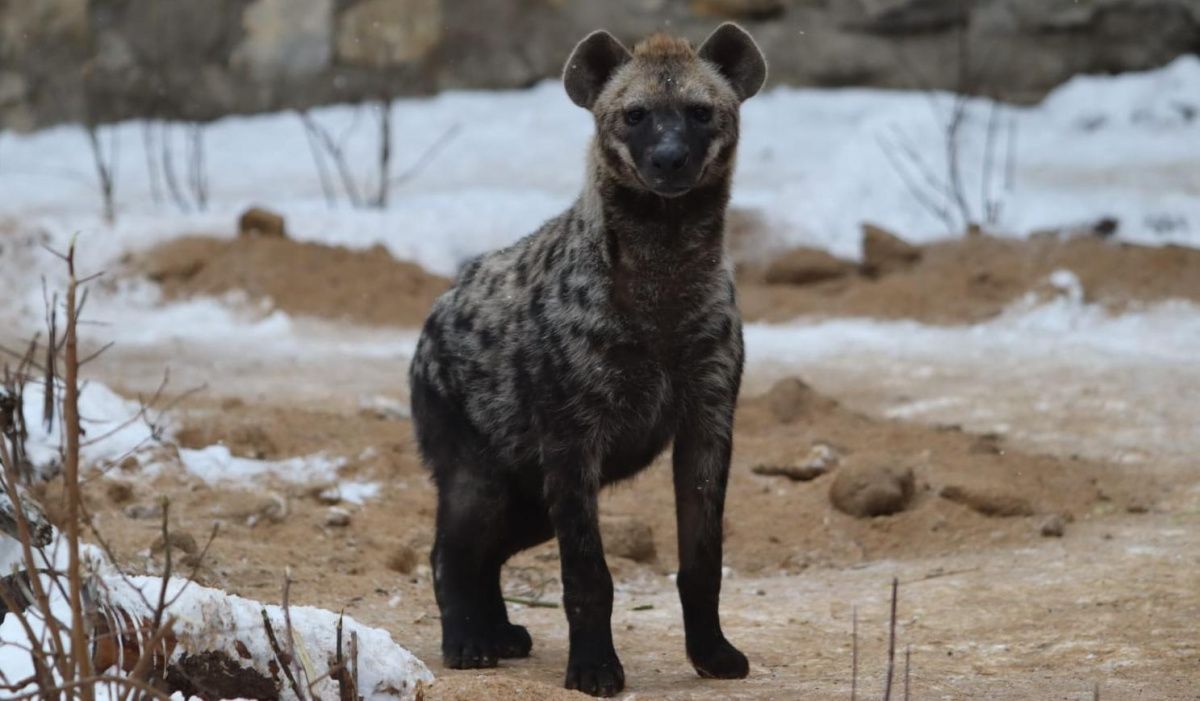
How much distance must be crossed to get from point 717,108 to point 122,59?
314 inches

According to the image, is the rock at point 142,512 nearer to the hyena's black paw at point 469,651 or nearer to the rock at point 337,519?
the rock at point 337,519

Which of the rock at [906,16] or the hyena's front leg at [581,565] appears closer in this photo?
the hyena's front leg at [581,565]

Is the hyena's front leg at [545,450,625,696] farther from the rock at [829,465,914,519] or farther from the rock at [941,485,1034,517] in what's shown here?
the rock at [941,485,1034,517]

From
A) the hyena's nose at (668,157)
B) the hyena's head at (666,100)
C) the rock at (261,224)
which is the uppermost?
the hyena's head at (666,100)

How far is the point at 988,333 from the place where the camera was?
7832 mm

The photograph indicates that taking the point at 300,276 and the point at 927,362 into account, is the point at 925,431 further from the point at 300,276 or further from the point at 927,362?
the point at 300,276

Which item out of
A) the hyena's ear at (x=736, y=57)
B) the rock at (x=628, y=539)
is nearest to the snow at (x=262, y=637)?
the hyena's ear at (x=736, y=57)

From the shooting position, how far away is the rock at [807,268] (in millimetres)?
8836

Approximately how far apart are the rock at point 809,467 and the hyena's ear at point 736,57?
2.01 metres

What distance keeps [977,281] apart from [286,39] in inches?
204

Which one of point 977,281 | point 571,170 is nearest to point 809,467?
point 977,281

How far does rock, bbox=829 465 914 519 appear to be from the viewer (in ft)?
18.2

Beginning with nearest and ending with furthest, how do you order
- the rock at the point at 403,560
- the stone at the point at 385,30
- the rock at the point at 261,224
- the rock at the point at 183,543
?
the rock at the point at 183,543 < the rock at the point at 403,560 < the rock at the point at 261,224 < the stone at the point at 385,30

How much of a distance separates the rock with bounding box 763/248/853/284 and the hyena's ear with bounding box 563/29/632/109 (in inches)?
184
